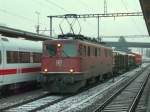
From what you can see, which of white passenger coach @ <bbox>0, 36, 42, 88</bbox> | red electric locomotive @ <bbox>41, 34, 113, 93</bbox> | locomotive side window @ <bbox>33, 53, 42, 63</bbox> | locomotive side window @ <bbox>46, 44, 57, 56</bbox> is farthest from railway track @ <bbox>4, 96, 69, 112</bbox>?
locomotive side window @ <bbox>33, 53, 42, 63</bbox>

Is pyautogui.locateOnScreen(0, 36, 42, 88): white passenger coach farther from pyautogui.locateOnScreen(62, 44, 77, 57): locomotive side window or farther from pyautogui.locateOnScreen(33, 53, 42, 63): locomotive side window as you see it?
pyautogui.locateOnScreen(62, 44, 77, 57): locomotive side window

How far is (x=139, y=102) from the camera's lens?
1886cm

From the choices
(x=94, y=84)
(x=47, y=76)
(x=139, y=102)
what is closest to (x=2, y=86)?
(x=47, y=76)

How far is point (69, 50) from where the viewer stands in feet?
73.6

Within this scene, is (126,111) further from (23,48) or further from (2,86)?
(23,48)

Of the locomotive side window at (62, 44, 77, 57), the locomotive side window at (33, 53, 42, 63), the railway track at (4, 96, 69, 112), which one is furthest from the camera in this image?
the locomotive side window at (33, 53, 42, 63)

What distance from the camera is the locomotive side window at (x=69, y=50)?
22.3 m

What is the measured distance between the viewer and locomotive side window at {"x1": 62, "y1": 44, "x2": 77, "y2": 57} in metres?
22.3

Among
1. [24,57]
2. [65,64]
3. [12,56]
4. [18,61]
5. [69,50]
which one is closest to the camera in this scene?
[12,56]

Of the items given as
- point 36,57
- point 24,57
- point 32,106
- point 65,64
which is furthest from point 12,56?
point 32,106

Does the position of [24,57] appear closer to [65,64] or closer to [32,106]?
[65,64]

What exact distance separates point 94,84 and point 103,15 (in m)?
13.8

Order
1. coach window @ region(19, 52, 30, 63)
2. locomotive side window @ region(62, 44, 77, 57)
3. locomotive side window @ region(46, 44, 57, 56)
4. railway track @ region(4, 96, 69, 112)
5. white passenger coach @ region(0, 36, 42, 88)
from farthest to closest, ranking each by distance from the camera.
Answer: locomotive side window @ region(46, 44, 57, 56)
locomotive side window @ region(62, 44, 77, 57)
coach window @ region(19, 52, 30, 63)
white passenger coach @ region(0, 36, 42, 88)
railway track @ region(4, 96, 69, 112)

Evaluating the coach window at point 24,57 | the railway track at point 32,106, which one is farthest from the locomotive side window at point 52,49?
the railway track at point 32,106
